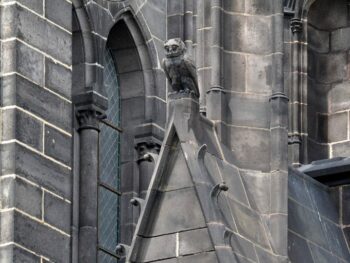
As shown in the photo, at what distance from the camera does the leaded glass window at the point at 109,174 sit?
4700 cm

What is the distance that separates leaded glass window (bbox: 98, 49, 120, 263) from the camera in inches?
1850

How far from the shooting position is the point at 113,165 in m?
47.6

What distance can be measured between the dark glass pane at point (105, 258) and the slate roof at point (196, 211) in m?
3.42

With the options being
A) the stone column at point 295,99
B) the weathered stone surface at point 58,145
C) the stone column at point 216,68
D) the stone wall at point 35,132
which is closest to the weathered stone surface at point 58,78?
the stone wall at point 35,132

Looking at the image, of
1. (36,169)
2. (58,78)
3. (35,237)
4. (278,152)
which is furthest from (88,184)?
(278,152)

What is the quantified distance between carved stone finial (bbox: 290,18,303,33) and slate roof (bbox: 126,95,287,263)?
219 inches

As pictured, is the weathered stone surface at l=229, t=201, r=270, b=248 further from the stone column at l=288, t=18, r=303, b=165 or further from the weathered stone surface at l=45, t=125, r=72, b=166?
the stone column at l=288, t=18, r=303, b=165

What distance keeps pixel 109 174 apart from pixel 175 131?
180 inches

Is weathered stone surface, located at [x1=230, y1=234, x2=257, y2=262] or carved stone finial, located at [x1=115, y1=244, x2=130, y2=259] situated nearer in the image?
weathered stone surface, located at [x1=230, y1=234, x2=257, y2=262]

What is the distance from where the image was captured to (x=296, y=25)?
48.9 m

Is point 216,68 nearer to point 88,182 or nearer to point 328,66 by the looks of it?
point 88,182

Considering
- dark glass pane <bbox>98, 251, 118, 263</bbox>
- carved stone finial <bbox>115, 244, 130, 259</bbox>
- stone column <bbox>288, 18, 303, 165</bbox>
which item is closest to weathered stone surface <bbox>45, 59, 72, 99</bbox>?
dark glass pane <bbox>98, 251, 118, 263</bbox>

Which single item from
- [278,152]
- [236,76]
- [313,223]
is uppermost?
[236,76]

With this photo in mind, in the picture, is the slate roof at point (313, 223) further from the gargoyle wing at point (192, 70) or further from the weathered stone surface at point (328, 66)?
the weathered stone surface at point (328, 66)
